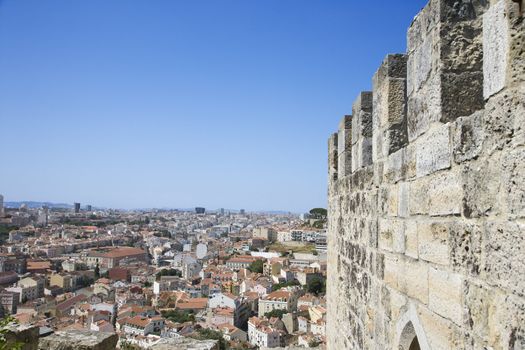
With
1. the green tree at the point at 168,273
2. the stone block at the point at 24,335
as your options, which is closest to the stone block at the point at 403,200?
the stone block at the point at 24,335

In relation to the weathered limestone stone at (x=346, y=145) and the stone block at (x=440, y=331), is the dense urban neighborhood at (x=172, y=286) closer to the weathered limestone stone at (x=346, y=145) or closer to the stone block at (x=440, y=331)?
the weathered limestone stone at (x=346, y=145)

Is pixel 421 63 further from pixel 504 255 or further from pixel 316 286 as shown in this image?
pixel 316 286

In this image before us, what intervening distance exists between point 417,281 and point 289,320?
43.3 meters

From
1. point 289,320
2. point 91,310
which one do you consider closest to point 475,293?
point 289,320

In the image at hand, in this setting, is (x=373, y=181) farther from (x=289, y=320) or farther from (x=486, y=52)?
(x=289, y=320)

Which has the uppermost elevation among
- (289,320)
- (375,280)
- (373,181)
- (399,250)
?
(373,181)

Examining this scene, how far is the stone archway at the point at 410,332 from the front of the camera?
232cm

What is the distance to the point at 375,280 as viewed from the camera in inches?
127

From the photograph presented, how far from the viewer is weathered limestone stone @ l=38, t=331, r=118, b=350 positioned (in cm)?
502

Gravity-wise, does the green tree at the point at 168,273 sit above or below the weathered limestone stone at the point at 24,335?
below

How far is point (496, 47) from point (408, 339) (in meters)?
1.58

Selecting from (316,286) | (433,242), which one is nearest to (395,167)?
(433,242)

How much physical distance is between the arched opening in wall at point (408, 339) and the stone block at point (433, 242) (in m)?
0.43

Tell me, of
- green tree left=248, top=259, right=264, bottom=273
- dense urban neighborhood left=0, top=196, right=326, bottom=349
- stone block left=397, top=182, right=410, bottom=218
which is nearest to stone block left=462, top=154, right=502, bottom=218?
stone block left=397, top=182, right=410, bottom=218
